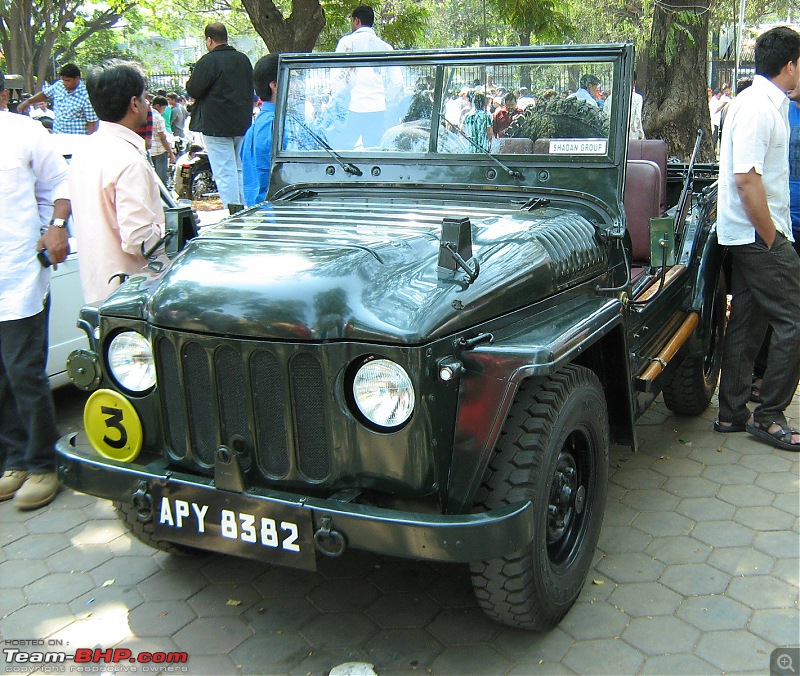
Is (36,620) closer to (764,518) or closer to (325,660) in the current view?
(325,660)

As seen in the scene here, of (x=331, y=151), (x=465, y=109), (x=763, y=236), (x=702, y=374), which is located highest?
(x=465, y=109)

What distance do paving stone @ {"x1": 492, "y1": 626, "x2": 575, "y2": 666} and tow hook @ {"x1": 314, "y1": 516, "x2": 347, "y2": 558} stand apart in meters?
0.84

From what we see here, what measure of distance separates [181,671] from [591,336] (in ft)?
6.05

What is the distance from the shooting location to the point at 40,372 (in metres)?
4.14

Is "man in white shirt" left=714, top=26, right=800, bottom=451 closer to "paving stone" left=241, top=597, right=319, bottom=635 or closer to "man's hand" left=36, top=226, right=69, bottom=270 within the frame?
"paving stone" left=241, top=597, right=319, bottom=635

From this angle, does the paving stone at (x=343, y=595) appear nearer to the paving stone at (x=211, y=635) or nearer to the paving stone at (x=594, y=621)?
the paving stone at (x=211, y=635)

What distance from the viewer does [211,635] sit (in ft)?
10.1

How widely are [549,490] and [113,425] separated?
1570 mm

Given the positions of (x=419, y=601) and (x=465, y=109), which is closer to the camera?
(x=419, y=601)

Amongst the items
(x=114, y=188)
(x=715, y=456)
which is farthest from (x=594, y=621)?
(x=114, y=188)

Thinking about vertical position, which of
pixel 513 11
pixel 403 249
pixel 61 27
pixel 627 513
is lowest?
pixel 627 513

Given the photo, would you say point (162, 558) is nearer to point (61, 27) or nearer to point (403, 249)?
point (403, 249)

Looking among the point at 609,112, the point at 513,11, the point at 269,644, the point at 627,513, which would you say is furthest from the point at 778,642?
the point at 513,11

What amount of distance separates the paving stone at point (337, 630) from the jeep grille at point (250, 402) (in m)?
0.74
